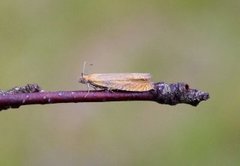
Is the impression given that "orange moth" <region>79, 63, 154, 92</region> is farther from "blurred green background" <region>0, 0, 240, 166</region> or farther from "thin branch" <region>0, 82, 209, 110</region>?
"blurred green background" <region>0, 0, 240, 166</region>

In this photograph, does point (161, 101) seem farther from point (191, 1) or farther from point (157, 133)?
point (191, 1)

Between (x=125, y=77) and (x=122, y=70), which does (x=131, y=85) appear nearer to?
(x=125, y=77)

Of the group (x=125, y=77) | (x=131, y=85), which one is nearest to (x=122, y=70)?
(x=125, y=77)

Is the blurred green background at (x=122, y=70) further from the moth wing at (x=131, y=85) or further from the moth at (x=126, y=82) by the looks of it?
the moth wing at (x=131, y=85)

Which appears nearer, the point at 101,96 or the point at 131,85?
the point at 101,96

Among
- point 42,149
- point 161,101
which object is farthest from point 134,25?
point 161,101

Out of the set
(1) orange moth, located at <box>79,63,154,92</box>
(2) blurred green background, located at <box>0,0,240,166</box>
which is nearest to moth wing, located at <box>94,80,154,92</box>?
(1) orange moth, located at <box>79,63,154,92</box>

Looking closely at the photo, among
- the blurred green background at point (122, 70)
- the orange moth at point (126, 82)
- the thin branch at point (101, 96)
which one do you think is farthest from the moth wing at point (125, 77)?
the blurred green background at point (122, 70)
